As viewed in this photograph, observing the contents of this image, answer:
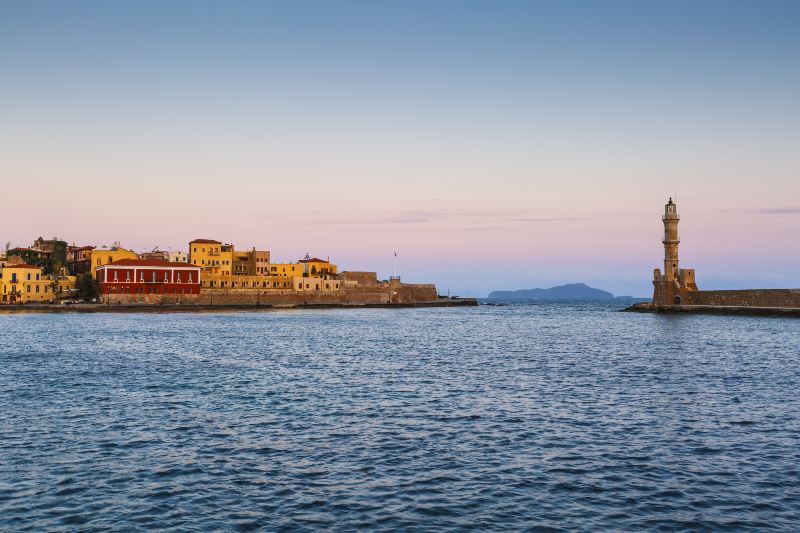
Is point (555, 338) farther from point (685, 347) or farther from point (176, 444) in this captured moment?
point (176, 444)

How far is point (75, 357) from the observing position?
44.8m

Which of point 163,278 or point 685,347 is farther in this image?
point 163,278

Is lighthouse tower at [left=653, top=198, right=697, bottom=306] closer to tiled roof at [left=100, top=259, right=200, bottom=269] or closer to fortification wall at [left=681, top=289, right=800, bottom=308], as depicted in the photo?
fortification wall at [left=681, top=289, right=800, bottom=308]

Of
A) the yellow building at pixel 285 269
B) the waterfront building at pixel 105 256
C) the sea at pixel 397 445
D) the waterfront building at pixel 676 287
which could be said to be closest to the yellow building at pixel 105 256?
the waterfront building at pixel 105 256

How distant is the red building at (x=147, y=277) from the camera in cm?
12531

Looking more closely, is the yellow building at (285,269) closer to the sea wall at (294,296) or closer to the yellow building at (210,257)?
the sea wall at (294,296)

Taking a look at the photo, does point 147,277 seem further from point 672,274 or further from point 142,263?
point 672,274

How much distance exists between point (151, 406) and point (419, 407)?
10535mm

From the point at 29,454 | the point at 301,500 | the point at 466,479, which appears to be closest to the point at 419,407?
the point at 466,479

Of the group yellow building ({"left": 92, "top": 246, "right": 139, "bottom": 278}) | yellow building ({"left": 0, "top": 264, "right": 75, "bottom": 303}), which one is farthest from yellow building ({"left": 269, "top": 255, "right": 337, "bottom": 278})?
yellow building ({"left": 0, "top": 264, "right": 75, "bottom": 303})

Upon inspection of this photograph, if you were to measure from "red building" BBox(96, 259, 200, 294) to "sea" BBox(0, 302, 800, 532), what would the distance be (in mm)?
87270

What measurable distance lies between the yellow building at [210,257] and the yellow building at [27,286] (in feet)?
83.5

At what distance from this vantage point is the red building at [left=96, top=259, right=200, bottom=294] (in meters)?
125

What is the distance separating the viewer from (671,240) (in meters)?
118
